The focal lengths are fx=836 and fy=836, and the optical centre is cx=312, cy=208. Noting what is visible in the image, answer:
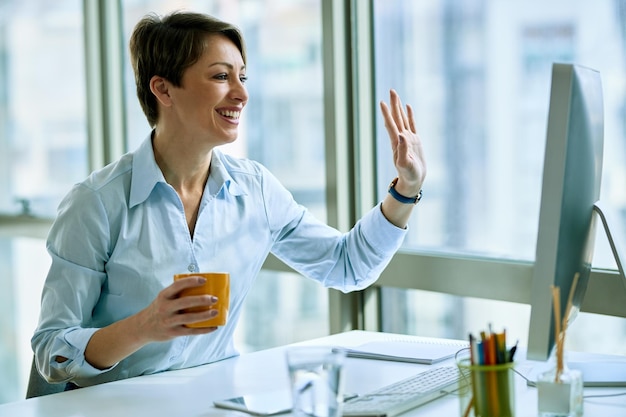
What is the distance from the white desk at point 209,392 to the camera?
1384 mm

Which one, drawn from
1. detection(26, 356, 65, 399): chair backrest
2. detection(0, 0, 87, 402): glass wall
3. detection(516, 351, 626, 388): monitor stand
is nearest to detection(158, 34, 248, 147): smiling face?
detection(26, 356, 65, 399): chair backrest

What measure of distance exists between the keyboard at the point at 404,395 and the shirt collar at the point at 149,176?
2.26 feet

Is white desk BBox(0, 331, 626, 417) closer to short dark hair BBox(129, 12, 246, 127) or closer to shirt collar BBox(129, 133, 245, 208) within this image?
shirt collar BBox(129, 133, 245, 208)

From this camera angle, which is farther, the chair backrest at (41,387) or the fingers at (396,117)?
the fingers at (396,117)

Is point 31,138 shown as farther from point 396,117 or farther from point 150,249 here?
point 396,117

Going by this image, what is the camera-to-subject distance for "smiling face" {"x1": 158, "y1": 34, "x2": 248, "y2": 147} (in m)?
1.92

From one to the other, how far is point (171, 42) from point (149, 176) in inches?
13.0

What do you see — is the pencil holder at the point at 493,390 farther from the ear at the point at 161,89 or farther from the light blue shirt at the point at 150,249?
the ear at the point at 161,89

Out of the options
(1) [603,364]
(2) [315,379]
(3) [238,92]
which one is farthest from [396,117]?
(2) [315,379]

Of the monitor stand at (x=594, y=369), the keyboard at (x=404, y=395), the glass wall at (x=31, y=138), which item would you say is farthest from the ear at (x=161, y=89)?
the glass wall at (x=31, y=138)

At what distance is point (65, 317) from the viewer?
5.56 feet

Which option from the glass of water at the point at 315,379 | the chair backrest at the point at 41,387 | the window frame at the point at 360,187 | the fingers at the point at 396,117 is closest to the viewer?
the glass of water at the point at 315,379

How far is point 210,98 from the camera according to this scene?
6.29ft

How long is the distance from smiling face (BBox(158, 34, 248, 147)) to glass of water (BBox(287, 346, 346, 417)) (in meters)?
0.87
